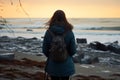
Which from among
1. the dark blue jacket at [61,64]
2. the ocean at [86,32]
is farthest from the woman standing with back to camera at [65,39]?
the ocean at [86,32]

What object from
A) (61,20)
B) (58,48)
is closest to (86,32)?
(61,20)

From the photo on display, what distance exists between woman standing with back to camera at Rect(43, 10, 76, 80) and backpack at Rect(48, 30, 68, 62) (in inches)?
2.9

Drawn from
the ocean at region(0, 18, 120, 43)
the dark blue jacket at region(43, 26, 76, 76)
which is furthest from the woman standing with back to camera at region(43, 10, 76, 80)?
the ocean at region(0, 18, 120, 43)

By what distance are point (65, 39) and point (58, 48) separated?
22cm

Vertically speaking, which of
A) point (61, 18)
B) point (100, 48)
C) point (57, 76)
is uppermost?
point (61, 18)

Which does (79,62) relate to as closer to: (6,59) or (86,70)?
(86,70)

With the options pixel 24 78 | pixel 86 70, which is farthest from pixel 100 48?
pixel 24 78

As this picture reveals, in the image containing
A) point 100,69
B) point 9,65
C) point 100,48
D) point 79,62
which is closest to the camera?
point 9,65

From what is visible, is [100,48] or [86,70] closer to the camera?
[86,70]

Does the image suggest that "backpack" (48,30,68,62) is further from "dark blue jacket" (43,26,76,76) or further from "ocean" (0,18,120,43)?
"ocean" (0,18,120,43)

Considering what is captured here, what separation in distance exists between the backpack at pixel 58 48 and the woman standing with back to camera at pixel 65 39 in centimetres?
A: 7

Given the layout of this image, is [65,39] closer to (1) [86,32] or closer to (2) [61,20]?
(2) [61,20]

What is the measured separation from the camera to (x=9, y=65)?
1310 centimetres

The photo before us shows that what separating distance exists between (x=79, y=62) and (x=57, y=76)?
981cm
